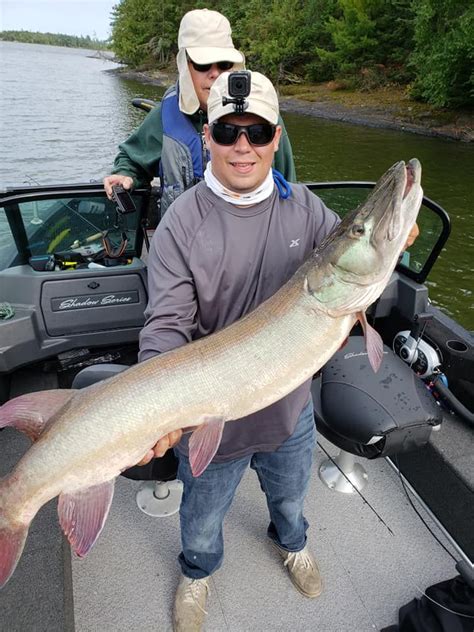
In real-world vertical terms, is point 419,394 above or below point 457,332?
above

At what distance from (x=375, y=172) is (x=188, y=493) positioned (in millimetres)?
18264

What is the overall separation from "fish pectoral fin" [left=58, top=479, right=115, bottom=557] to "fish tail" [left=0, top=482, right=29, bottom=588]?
0.15 meters

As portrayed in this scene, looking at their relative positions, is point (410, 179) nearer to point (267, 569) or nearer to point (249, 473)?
point (267, 569)

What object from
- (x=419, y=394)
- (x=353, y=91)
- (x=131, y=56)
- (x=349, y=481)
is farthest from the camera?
(x=131, y=56)

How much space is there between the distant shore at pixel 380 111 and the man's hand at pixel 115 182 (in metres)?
23.8

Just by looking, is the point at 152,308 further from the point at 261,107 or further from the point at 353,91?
the point at 353,91

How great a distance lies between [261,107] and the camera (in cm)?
189

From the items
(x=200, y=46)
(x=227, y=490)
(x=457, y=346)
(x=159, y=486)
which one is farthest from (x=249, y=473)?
(x=200, y=46)

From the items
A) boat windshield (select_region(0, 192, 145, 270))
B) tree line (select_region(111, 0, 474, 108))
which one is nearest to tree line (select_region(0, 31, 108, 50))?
tree line (select_region(111, 0, 474, 108))

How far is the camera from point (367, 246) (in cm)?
181

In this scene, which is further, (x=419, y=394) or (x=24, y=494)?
(x=419, y=394)

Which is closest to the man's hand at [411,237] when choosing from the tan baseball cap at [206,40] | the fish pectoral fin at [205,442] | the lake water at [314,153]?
the fish pectoral fin at [205,442]

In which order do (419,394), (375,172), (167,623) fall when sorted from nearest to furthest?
(167,623)
(419,394)
(375,172)

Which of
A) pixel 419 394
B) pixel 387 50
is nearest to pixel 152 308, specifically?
pixel 419 394
